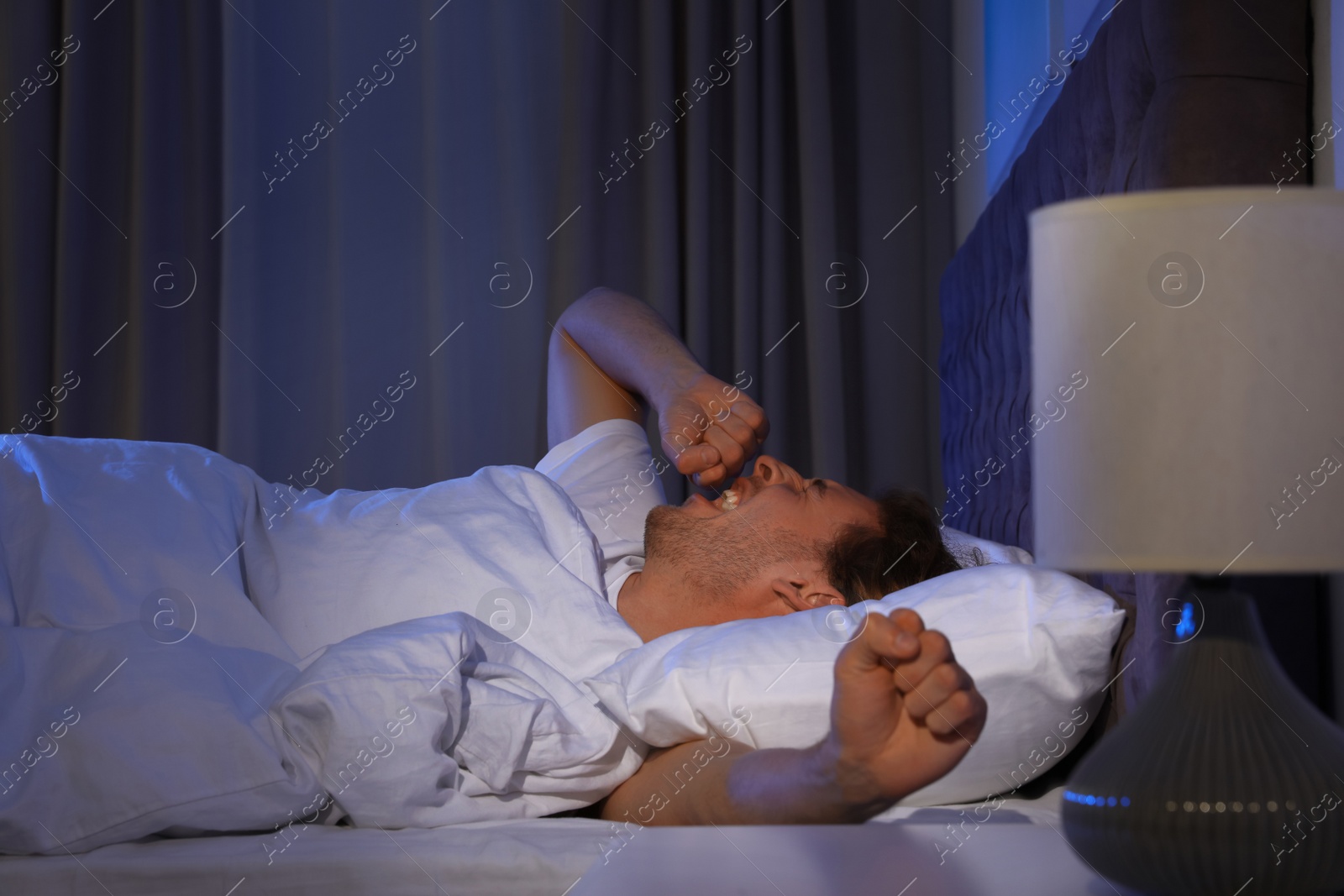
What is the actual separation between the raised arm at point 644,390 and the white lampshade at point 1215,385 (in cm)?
74

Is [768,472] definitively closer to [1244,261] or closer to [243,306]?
[1244,261]

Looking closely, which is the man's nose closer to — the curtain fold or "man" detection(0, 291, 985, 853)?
"man" detection(0, 291, 985, 853)

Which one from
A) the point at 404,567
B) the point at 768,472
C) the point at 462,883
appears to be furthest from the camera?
the point at 768,472

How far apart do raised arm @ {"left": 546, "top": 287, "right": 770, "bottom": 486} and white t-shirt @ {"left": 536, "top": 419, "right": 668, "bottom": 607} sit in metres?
0.07

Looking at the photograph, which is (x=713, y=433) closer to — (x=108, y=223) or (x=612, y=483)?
(x=612, y=483)

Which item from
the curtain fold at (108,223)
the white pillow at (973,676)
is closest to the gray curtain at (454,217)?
the curtain fold at (108,223)

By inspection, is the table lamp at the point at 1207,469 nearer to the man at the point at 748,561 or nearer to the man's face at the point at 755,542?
the man at the point at 748,561

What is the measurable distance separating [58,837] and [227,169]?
2124mm

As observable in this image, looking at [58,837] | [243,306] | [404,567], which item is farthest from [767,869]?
[243,306]

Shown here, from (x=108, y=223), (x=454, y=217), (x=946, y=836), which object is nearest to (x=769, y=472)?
(x=946, y=836)

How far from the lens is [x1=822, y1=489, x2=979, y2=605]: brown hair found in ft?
4.74

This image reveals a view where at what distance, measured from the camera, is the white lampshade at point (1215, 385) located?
0.57 meters

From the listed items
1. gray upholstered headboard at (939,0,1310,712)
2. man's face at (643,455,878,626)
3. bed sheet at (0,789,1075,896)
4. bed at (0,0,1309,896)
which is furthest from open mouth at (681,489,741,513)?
bed sheet at (0,789,1075,896)

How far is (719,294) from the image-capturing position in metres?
2.54
